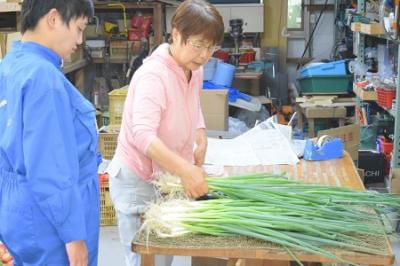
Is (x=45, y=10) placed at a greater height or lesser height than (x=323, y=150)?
greater

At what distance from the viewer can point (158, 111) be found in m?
1.92

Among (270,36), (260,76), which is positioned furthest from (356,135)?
(270,36)

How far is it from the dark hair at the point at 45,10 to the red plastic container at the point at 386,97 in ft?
9.36

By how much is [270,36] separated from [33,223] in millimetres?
6403

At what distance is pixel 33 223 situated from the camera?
5.32 ft

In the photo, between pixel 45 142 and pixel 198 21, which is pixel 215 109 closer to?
pixel 198 21

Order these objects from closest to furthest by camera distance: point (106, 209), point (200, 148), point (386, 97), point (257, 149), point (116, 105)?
point (200, 148) → point (257, 149) → point (386, 97) → point (106, 209) → point (116, 105)

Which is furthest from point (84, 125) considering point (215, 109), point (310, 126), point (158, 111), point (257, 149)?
point (310, 126)

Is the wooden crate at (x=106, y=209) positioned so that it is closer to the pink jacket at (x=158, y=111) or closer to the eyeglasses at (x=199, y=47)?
the pink jacket at (x=158, y=111)

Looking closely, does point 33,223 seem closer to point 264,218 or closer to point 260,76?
point 264,218

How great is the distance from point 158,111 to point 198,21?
34 cm

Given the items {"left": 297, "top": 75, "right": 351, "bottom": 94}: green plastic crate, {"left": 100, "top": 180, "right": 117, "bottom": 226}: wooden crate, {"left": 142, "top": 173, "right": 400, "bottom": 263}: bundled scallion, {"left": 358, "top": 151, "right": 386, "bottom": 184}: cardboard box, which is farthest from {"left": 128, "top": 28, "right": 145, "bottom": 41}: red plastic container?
{"left": 142, "top": 173, "right": 400, "bottom": 263}: bundled scallion

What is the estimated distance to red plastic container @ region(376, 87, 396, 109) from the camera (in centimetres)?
394

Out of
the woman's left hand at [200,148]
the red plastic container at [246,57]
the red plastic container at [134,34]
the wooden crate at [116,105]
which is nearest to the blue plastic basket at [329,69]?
the red plastic container at [246,57]
